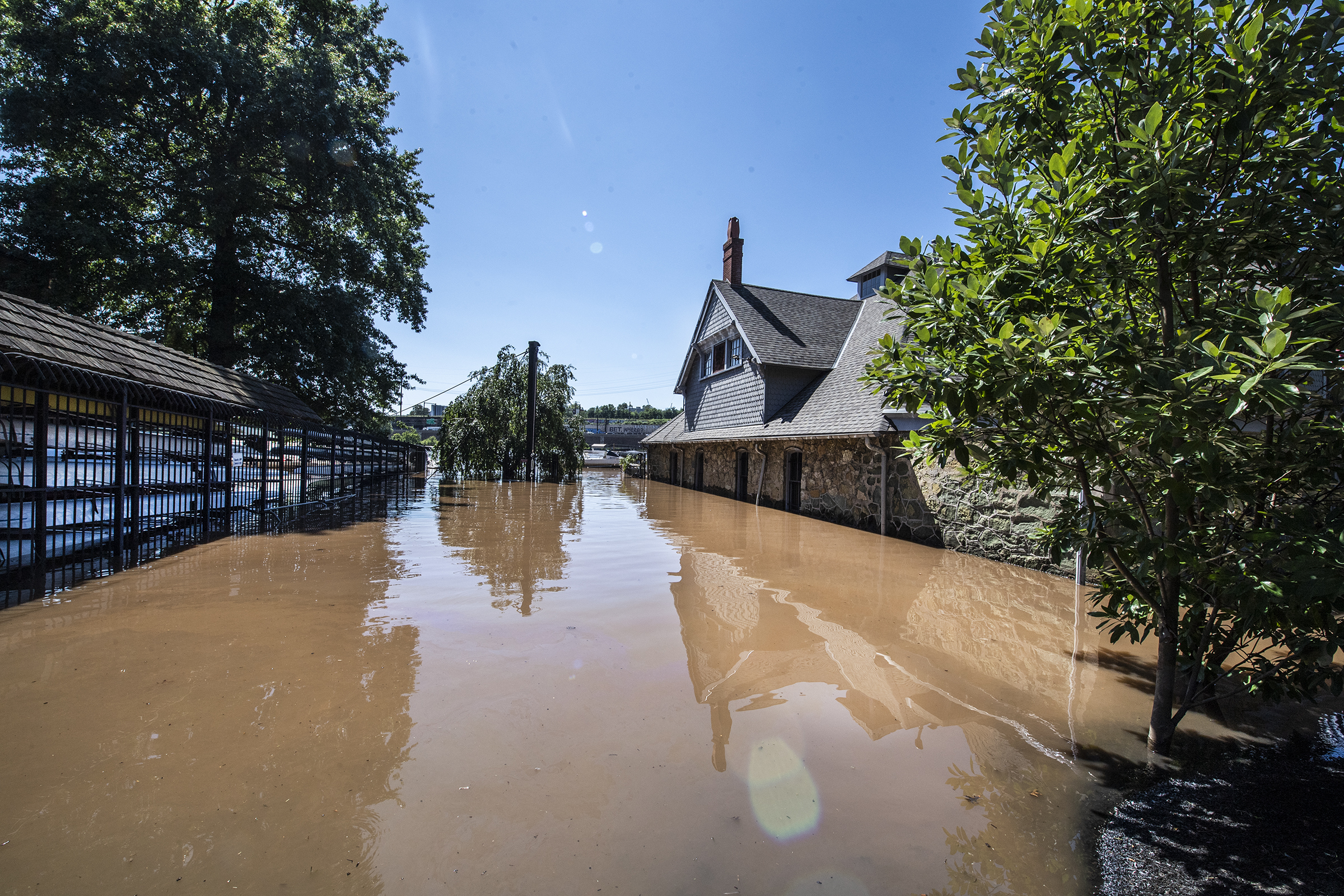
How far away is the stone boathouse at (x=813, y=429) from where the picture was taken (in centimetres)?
979

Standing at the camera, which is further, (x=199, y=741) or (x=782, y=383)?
(x=782, y=383)

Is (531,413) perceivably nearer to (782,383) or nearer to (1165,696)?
(782,383)

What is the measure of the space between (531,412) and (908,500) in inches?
645

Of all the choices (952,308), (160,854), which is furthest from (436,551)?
(952,308)

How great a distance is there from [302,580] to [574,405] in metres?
19.6

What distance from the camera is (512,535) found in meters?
10.7

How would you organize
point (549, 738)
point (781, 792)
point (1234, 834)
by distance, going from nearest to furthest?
point (1234, 834) < point (781, 792) < point (549, 738)

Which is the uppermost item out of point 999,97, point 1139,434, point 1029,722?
point 999,97

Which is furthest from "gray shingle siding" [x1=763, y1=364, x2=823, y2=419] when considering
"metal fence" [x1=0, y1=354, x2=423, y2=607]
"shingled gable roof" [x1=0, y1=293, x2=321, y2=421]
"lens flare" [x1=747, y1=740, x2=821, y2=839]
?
"lens flare" [x1=747, y1=740, x2=821, y2=839]

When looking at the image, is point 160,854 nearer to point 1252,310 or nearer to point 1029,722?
point 1029,722

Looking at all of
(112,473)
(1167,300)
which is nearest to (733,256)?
(112,473)

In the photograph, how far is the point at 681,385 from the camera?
2439 centimetres

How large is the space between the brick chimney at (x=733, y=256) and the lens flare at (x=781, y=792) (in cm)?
1998

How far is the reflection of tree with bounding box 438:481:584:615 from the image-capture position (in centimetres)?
693
